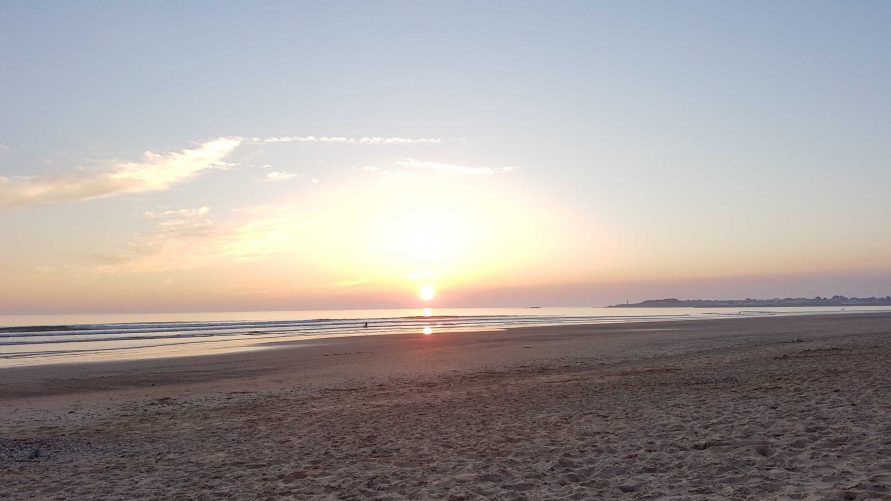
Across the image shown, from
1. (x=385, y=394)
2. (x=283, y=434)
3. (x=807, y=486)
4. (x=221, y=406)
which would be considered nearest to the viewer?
(x=807, y=486)

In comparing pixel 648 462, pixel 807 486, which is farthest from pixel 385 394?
pixel 807 486

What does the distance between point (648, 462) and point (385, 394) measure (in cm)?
994

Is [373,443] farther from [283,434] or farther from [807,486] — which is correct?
[807,486]

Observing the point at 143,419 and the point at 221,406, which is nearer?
the point at 143,419

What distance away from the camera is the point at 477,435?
1126cm

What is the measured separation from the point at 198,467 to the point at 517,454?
4.97 m

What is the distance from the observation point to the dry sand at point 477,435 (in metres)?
8.01

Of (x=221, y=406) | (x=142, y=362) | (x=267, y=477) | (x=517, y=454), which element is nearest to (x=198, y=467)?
(x=267, y=477)

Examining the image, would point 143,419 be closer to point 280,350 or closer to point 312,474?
point 312,474

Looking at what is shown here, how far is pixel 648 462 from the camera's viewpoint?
339 inches

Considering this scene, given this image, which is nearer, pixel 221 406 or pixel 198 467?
pixel 198 467

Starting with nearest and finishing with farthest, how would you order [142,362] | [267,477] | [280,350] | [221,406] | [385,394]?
[267,477] < [221,406] < [385,394] < [142,362] < [280,350]

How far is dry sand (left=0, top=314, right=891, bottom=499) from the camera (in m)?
8.01

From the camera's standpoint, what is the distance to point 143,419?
1469cm
